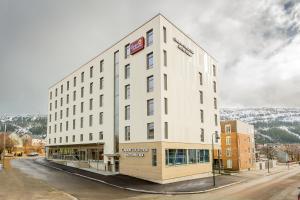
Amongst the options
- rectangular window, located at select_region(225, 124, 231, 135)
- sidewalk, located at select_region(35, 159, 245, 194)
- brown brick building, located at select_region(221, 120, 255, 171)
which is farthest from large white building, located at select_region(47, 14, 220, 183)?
brown brick building, located at select_region(221, 120, 255, 171)

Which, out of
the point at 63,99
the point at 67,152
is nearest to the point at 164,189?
the point at 67,152

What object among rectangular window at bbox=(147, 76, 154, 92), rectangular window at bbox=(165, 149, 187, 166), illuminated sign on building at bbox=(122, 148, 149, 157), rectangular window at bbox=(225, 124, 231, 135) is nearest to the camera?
rectangular window at bbox=(165, 149, 187, 166)

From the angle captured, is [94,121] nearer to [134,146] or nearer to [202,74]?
[134,146]

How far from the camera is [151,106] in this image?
4116 centimetres

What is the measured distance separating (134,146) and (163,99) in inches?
345

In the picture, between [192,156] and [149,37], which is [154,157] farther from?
[149,37]

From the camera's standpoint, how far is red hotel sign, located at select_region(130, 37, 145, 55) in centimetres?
4341

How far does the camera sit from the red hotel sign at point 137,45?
4341cm

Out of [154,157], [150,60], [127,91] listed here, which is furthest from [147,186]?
[150,60]

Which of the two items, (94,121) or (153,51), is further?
(94,121)

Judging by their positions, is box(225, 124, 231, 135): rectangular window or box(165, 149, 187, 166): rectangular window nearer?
box(165, 149, 187, 166): rectangular window

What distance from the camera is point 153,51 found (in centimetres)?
4153

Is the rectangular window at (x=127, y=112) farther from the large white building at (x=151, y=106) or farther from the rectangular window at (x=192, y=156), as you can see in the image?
the rectangular window at (x=192, y=156)

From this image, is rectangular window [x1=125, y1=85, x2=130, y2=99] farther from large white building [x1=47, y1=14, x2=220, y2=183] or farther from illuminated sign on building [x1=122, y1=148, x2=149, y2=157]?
illuminated sign on building [x1=122, y1=148, x2=149, y2=157]
